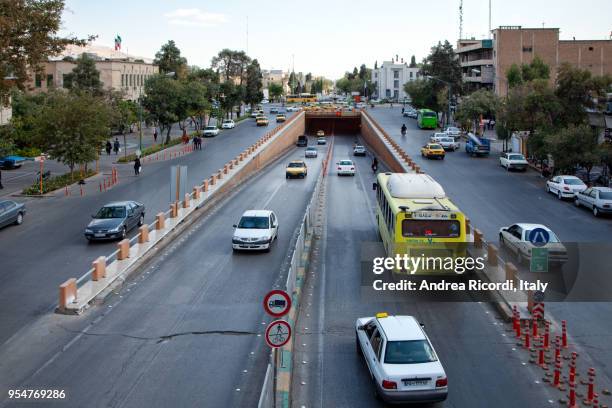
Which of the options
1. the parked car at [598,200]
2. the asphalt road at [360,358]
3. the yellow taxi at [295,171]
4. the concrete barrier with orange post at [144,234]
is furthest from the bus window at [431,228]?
the yellow taxi at [295,171]

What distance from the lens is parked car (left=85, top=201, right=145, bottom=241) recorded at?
2581cm

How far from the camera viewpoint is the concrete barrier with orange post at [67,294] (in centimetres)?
1745

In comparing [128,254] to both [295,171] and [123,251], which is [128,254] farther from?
[295,171]

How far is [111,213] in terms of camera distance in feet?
89.8

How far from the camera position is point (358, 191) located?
42.5m

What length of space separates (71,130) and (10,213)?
14878 mm

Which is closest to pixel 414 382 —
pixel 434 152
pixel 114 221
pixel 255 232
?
pixel 255 232

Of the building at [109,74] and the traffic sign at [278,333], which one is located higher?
the building at [109,74]

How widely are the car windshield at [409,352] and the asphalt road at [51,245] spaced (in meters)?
8.96

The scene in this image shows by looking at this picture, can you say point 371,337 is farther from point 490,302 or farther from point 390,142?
point 390,142

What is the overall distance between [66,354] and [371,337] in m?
6.52

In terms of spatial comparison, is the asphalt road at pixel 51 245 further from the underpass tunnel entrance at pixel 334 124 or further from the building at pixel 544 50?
the building at pixel 544 50

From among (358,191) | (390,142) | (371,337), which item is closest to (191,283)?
(371,337)

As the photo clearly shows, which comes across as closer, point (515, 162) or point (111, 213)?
point (111, 213)
